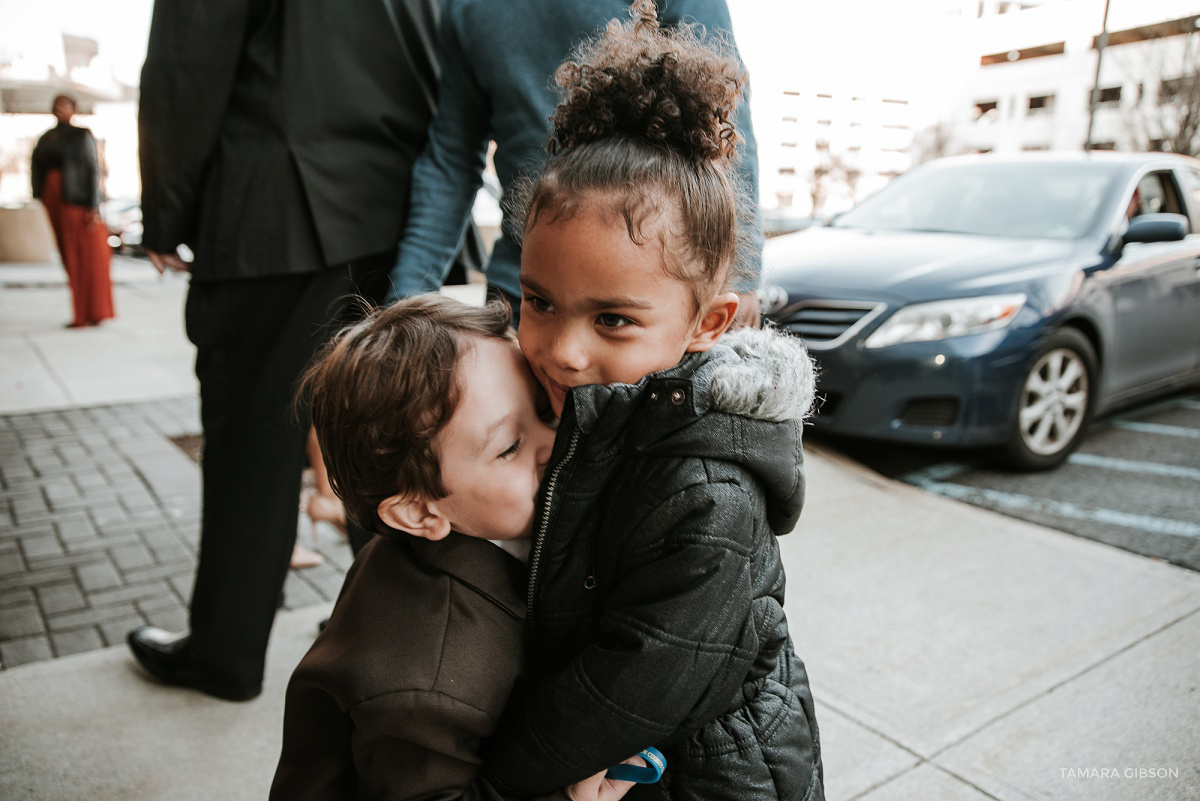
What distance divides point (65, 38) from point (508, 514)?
18977 mm

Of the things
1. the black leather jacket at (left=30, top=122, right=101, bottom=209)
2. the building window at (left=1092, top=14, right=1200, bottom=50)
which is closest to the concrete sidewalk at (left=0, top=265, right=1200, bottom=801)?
the black leather jacket at (left=30, top=122, right=101, bottom=209)

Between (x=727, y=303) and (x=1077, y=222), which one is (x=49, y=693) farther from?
(x=1077, y=222)

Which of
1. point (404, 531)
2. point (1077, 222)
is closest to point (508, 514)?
point (404, 531)

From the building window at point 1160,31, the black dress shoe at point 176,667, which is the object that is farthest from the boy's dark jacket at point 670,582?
the building window at point 1160,31

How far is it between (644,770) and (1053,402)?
4.19 metres

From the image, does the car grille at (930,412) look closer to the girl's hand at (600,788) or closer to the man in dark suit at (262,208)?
the man in dark suit at (262,208)

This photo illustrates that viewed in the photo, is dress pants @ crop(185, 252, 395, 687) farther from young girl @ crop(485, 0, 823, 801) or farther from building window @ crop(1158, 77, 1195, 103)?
building window @ crop(1158, 77, 1195, 103)

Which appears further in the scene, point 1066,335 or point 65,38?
point 65,38

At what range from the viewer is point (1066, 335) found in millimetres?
4637

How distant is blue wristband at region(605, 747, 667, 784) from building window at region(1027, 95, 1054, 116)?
62776 millimetres

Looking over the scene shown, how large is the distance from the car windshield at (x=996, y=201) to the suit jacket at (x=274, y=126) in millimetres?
4146

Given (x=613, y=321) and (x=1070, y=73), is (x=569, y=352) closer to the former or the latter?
(x=613, y=321)

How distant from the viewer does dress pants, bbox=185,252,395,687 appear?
2.23 meters

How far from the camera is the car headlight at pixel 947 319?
4.39 meters
